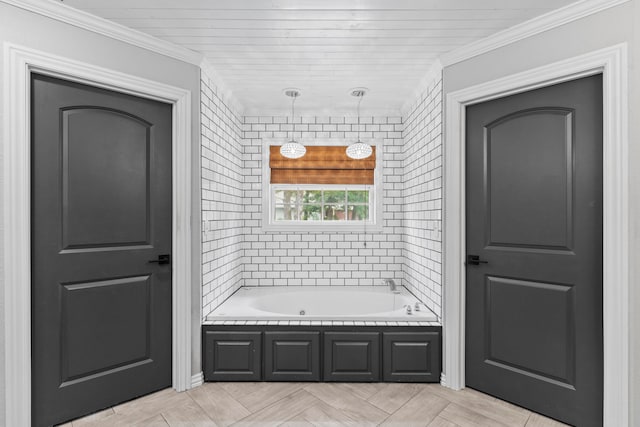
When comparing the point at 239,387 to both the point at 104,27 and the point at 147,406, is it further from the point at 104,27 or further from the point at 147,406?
the point at 104,27

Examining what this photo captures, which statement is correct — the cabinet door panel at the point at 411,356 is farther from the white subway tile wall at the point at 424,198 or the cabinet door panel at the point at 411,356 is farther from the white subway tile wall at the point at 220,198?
the white subway tile wall at the point at 220,198

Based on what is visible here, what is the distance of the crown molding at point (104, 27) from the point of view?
5.80 feet

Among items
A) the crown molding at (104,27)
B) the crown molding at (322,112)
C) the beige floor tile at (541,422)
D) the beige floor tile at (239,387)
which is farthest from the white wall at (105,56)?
the beige floor tile at (541,422)

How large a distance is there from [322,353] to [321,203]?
1.71m

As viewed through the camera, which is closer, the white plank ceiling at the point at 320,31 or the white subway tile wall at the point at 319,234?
the white plank ceiling at the point at 320,31

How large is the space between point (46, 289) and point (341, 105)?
283 centimetres

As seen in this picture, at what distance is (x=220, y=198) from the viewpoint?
2.88 meters

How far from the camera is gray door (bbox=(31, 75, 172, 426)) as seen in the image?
73.2 inches

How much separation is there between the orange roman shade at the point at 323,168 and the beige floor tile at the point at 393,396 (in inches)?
79.9

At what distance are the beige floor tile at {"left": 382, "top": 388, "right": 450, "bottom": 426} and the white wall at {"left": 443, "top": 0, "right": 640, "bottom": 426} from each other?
98 cm

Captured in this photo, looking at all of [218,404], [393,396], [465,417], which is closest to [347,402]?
[393,396]

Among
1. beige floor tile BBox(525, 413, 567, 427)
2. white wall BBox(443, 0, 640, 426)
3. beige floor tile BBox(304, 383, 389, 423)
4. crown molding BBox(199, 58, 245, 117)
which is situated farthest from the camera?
crown molding BBox(199, 58, 245, 117)

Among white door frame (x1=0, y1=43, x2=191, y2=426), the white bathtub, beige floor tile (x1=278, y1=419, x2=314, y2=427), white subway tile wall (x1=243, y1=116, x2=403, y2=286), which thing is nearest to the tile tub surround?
white subway tile wall (x1=243, y1=116, x2=403, y2=286)

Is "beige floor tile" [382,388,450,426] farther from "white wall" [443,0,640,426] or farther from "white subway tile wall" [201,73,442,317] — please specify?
"white subway tile wall" [201,73,442,317]
